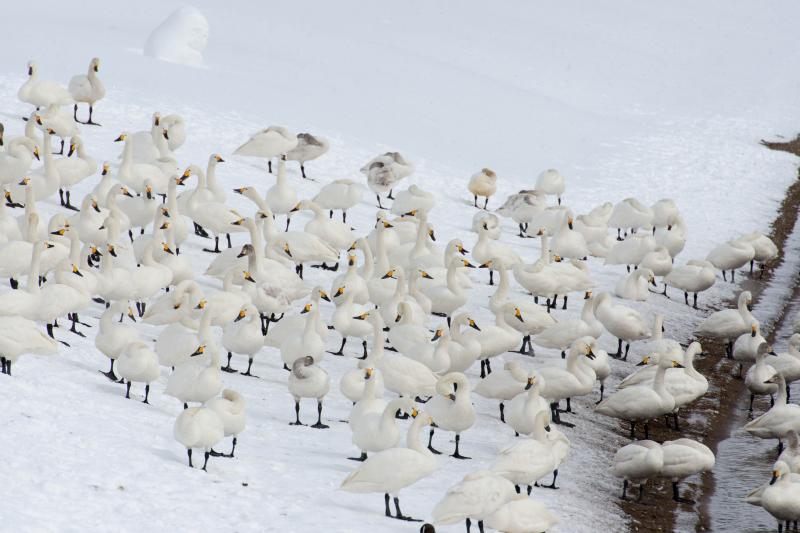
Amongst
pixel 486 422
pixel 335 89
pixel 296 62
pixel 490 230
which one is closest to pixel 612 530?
pixel 486 422

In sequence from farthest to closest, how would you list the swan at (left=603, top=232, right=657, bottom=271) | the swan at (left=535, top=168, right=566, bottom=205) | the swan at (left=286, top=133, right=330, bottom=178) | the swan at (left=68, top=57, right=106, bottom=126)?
the swan at (left=535, top=168, right=566, bottom=205) < the swan at (left=286, top=133, right=330, bottom=178) < the swan at (left=68, top=57, right=106, bottom=126) < the swan at (left=603, top=232, right=657, bottom=271)

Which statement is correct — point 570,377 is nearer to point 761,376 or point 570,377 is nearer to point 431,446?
point 431,446

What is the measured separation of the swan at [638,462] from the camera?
43.4 feet

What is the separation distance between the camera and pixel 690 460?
1345 cm

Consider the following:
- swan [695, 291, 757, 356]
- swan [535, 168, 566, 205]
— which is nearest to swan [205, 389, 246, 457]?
swan [695, 291, 757, 356]

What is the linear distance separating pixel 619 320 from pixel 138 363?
7274 millimetres

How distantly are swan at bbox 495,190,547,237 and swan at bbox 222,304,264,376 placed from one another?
30.3 feet

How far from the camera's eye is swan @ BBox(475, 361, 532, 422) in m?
Answer: 14.5

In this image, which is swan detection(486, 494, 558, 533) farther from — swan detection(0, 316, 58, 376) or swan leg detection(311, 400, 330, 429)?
swan detection(0, 316, 58, 376)

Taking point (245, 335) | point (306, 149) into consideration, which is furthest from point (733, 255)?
point (245, 335)

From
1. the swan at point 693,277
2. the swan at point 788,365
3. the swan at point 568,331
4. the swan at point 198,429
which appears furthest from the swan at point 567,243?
the swan at point 198,429

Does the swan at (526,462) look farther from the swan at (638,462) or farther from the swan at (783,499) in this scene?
the swan at (783,499)

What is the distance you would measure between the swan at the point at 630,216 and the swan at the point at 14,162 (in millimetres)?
10390

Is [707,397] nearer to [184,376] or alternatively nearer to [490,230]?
[490,230]
